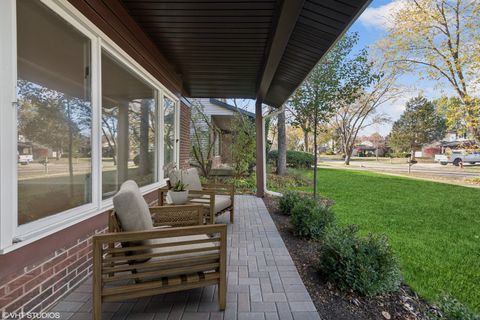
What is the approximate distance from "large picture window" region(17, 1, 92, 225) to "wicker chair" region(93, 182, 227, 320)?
0.61 meters

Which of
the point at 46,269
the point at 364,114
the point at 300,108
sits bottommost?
the point at 46,269

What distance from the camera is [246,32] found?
10.8 feet

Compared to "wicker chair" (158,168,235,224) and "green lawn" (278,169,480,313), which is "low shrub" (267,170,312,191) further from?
"wicker chair" (158,168,235,224)

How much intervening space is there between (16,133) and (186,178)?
2.71m

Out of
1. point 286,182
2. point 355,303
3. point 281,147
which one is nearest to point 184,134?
point 286,182

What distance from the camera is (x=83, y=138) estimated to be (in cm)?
248

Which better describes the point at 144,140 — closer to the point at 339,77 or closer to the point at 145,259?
the point at 145,259

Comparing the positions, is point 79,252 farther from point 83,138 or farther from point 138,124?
point 138,124

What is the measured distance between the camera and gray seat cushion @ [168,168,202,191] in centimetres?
403

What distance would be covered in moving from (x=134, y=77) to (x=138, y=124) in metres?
0.69

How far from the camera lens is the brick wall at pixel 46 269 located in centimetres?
159

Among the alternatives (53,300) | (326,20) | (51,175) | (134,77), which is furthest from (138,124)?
(326,20)

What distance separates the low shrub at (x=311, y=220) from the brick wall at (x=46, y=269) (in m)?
2.44

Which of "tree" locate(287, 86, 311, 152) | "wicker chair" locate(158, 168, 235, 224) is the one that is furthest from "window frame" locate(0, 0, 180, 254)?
"tree" locate(287, 86, 311, 152)
